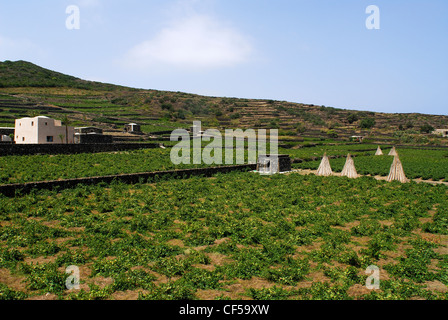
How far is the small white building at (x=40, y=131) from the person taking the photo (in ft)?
116

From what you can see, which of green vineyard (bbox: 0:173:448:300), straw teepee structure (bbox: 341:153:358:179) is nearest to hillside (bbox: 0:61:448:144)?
straw teepee structure (bbox: 341:153:358:179)

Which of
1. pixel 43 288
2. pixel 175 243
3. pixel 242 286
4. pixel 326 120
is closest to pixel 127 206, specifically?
pixel 175 243

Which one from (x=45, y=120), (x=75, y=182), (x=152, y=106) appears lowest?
(x=75, y=182)

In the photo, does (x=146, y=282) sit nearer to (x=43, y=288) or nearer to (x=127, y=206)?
(x=43, y=288)

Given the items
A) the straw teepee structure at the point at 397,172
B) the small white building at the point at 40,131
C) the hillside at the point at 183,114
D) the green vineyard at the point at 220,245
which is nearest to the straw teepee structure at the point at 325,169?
the straw teepee structure at the point at 397,172

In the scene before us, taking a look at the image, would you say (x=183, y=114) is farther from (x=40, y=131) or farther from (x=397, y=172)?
(x=397, y=172)

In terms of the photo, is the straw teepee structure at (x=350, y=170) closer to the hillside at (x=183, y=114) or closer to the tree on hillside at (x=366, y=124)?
the hillside at (x=183, y=114)

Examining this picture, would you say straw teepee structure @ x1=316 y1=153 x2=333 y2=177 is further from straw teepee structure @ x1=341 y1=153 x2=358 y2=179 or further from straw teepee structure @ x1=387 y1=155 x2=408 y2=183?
straw teepee structure @ x1=387 y1=155 x2=408 y2=183

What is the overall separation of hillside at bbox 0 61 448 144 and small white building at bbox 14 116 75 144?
15661mm

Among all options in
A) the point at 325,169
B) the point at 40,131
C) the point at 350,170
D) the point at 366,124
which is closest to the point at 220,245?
the point at 350,170

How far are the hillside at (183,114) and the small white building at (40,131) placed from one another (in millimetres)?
15661

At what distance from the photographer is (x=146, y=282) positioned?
6.96 metres
